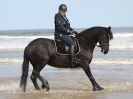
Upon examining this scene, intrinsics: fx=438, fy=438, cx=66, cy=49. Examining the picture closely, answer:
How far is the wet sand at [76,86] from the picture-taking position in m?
11.4

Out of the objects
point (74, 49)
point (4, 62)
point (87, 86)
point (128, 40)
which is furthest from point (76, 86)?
point (128, 40)

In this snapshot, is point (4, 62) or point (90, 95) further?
point (4, 62)

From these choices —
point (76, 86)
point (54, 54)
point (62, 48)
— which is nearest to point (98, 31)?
point (62, 48)

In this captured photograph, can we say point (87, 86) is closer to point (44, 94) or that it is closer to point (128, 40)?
point (44, 94)

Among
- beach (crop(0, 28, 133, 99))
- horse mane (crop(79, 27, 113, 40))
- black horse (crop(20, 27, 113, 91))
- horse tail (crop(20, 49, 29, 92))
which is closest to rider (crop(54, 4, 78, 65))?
black horse (crop(20, 27, 113, 91))

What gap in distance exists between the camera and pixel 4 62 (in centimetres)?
2462

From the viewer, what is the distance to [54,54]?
41.7 ft

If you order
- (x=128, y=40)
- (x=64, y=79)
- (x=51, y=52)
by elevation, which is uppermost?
(x=51, y=52)

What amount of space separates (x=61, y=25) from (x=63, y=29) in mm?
131

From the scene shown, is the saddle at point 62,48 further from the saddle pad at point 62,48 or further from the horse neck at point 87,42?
the horse neck at point 87,42

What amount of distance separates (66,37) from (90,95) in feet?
6.75

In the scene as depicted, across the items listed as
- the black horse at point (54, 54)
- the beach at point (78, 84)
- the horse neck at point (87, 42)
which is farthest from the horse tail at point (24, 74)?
the horse neck at point (87, 42)

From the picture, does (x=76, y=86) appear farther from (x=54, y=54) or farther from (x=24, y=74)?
(x=24, y=74)

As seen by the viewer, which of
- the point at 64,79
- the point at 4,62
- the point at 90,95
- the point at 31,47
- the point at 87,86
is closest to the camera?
the point at 90,95
